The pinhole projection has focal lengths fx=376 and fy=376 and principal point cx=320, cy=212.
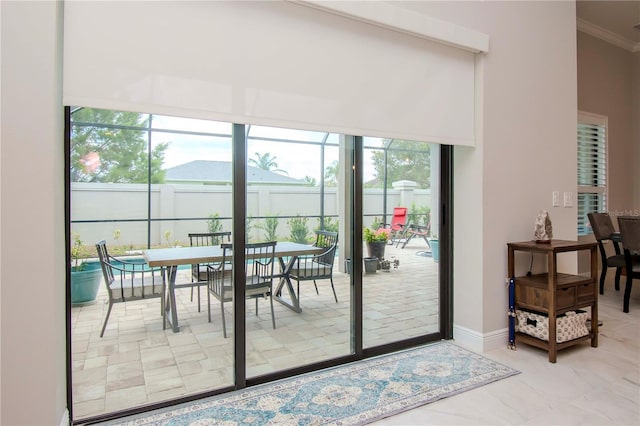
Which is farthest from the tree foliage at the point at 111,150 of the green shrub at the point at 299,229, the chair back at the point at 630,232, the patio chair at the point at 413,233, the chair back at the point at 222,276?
the chair back at the point at 630,232

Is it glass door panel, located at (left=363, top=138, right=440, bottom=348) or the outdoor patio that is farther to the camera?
glass door panel, located at (left=363, top=138, right=440, bottom=348)

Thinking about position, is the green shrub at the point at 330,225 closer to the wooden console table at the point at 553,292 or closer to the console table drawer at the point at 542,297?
the wooden console table at the point at 553,292

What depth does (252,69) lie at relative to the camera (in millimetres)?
2102

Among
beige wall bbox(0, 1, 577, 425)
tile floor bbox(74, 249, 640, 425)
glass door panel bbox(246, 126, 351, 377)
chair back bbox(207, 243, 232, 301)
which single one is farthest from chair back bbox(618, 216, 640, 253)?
chair back bbox(207, 243, 232, 301)

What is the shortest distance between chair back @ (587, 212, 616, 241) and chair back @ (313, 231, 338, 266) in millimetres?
3373

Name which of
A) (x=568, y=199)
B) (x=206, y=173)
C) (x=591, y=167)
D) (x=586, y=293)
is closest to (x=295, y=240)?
(x=206, y=173)

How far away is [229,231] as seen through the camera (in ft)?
7.44

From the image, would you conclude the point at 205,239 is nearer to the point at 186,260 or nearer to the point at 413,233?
the point at 186,260

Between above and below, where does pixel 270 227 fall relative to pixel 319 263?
above

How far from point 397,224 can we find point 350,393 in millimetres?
1272

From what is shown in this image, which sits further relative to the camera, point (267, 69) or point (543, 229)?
point (543, 229)

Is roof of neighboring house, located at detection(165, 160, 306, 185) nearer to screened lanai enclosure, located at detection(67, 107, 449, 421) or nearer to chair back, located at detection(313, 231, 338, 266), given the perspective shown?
screened lanai enclosure, located at detection(67, 107, 449, 421)

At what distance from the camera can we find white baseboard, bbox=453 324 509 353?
2.84 meters

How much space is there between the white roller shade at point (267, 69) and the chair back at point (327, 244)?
727 millimetres
